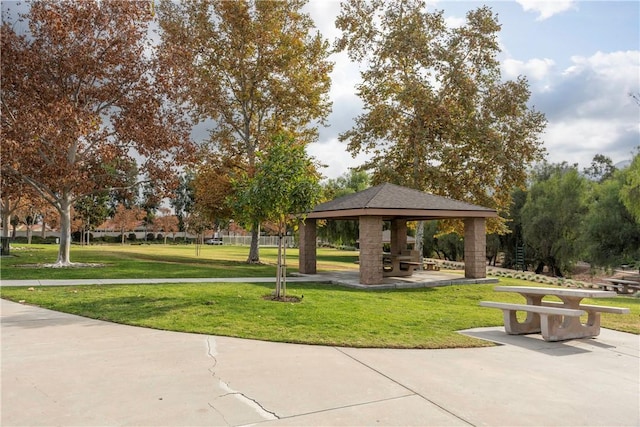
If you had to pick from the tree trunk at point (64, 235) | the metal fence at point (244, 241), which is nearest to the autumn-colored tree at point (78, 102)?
the tree trunk at point (64, 235)

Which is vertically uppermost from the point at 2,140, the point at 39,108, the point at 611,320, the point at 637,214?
the point at 39,108

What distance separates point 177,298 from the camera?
966cm

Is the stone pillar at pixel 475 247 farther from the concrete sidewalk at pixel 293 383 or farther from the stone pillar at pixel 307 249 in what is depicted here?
the concrete sidewalk at pixel 293 383

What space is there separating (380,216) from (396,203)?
28.2 inches

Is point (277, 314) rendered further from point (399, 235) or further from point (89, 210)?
point (89, 210)

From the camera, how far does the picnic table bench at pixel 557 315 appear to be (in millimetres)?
6859

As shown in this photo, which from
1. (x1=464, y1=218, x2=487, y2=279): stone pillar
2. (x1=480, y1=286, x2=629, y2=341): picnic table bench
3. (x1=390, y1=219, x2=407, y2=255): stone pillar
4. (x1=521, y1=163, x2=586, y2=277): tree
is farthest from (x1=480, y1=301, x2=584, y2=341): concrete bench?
Answer: (x1=521, y1=163, x2=586, y2=277): tree

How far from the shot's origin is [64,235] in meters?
17.7

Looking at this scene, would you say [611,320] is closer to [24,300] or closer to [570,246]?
[24,300]

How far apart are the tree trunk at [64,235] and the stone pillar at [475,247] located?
14.9 metres

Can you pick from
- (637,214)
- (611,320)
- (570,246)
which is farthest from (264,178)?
(570,246)

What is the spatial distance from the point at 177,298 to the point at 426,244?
43391mm

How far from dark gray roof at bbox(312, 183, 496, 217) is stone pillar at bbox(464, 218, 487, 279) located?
0.53m

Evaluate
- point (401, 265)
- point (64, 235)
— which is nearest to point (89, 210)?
point (64, 235)
